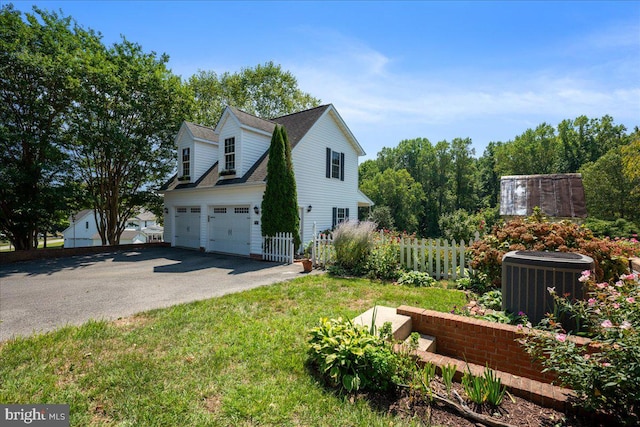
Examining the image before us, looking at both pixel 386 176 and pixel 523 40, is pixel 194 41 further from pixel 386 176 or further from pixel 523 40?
pixel 386 176

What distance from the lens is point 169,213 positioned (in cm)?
1770

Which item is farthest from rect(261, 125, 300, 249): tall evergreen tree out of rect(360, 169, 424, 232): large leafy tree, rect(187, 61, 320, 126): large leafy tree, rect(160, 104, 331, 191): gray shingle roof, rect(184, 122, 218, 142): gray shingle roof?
rect(360, 169, 424, 232): large leafy tree

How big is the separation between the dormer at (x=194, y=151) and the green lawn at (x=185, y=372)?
12.4 m

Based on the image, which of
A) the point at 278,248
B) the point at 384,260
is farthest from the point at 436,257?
the point at 278,248

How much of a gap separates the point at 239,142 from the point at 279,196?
151 inches

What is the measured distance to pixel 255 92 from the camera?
2862 cm

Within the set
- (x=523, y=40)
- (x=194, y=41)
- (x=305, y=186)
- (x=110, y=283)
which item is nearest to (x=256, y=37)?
(x=194, y=41)

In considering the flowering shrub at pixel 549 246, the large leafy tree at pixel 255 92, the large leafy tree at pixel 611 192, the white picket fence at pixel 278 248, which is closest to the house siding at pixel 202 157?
the white picket fence at pixel 278 248

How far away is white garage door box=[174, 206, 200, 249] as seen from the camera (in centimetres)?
1609

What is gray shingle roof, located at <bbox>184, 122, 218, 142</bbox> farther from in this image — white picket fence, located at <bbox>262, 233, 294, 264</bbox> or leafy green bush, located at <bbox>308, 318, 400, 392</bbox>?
leafy green bush, located at <bbox>308, 318, 400, 392</bbox>

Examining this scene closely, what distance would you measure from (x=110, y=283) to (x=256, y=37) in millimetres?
8961

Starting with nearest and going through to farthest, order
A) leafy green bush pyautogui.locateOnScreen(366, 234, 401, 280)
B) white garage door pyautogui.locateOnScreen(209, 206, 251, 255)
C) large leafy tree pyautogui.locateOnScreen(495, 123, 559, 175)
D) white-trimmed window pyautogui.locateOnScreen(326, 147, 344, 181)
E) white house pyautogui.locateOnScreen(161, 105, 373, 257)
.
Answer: leafy green bush pyautogui.locateOnScreen(366, 234, 401, 280) → white garage door pyautogui.locateOnScreen(209, 206, 251, 255) → white house pyautogui.locateOnScreen(161, 105, 373, 257) → white-trimmed window pyautogui.locateOnScreen(326, 147, 344, 181) → large leafy tree pyautogui.locateOnScreen(495, 123, 559, 175)

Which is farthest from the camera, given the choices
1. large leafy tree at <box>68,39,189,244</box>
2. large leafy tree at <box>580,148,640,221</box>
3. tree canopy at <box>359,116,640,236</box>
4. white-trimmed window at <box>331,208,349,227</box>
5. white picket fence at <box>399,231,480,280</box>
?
tree canopy at <box>359,116,640,236</box>

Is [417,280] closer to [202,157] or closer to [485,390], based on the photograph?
[485,390]
